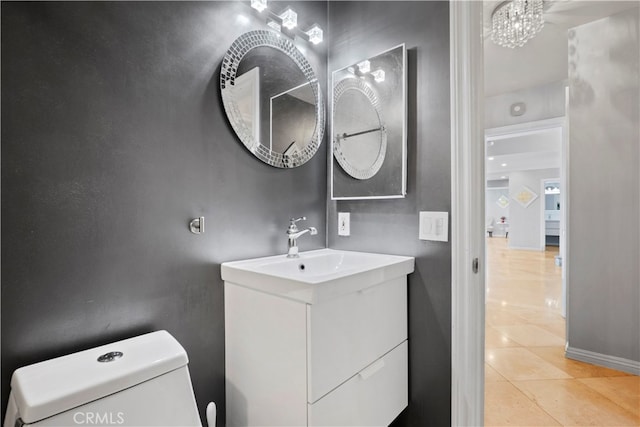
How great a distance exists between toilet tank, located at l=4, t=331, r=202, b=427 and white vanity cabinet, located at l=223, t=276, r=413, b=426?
27cm

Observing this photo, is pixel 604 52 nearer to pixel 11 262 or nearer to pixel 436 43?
pixel 436 43

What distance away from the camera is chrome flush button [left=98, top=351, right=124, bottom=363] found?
2.75 feet

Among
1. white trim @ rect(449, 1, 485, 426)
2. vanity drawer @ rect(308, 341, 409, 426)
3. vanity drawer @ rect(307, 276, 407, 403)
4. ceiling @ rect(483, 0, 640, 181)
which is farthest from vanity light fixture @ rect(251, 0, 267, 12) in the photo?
ceiling @ rect(483, 0, 640, 181)

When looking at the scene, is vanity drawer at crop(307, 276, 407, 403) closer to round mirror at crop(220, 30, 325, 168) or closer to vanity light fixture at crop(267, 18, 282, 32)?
round mirror at crop(220, 30, 325, 168)

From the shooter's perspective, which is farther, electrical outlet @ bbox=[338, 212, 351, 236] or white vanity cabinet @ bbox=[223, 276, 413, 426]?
electrical outlet @ bbox=[338, 212, 351, 236]

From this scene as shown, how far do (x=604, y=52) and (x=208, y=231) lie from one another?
9.67 feet

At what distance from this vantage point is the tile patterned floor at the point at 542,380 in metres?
1.64

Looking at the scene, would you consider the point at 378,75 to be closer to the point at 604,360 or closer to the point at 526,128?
the point at 604,360

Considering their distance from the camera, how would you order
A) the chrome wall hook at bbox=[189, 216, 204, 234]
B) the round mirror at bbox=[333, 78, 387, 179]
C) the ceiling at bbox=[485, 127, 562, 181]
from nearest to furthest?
the chrome wall hook at bbox=[189, 216, 204, 234]
the round mirror at bbox=[333, 78, 387, 179]
the ceiling at bbox=[485, 127, 562, 181]

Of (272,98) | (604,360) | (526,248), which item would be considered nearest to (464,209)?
(272,98)

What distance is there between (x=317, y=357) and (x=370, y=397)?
1.25 ft

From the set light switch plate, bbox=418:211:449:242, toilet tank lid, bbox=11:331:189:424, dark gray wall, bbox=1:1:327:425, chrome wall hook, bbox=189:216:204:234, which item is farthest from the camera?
light switch plate, bbox=418:211:449:242

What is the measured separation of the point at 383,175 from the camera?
4.87 ft

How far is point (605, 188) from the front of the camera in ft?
7.11
